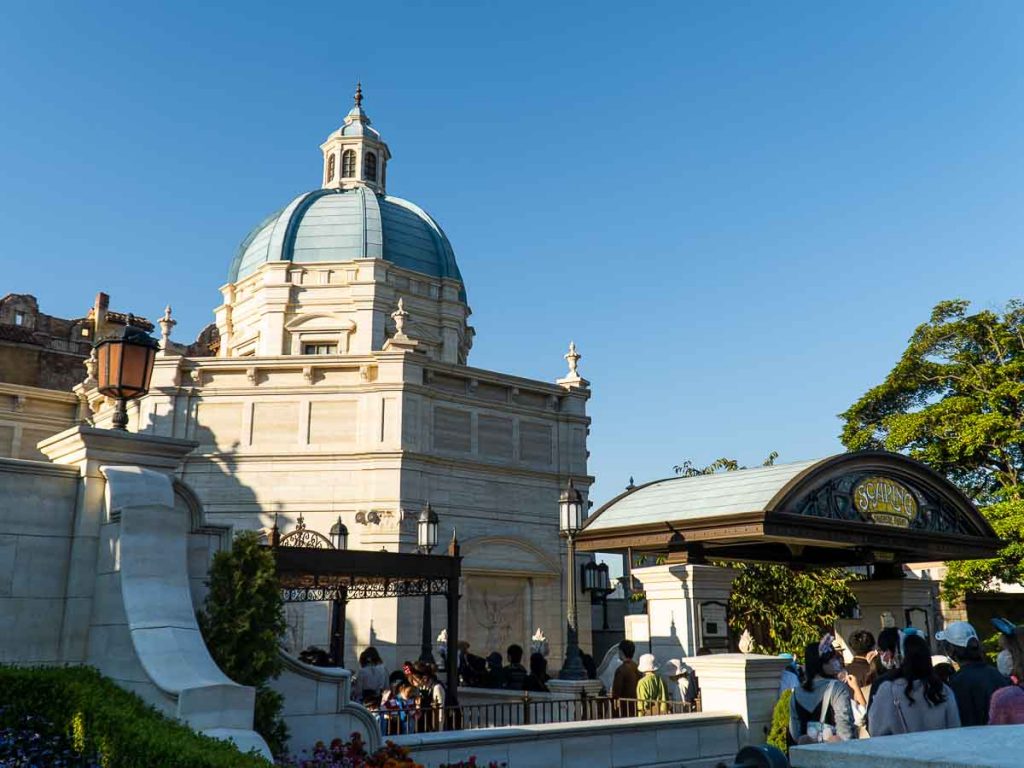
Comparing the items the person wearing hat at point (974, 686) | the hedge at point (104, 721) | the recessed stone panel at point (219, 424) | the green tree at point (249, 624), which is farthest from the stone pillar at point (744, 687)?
the recessed stone panel at point (219, 424)

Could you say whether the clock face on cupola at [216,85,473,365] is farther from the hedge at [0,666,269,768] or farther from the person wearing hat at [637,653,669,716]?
the hedge at [0,666,269,768]

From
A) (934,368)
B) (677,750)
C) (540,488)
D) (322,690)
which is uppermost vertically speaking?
(934,368)

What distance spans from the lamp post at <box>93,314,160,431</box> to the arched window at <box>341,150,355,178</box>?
1525 inches

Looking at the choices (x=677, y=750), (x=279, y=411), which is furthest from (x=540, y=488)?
(x=677, y=750)

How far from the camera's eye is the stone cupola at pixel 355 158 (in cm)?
4672

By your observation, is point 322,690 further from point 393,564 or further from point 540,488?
point 540,488

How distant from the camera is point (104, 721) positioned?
272 inches

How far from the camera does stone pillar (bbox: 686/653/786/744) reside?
11406mm

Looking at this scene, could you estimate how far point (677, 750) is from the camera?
10.9 m

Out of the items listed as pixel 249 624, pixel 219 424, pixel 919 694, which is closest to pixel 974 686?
pixel 919 694

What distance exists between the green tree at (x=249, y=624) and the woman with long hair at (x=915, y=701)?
519cm

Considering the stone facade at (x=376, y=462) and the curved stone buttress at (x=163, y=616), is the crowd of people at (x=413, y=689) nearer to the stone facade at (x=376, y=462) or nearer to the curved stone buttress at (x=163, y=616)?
the curved stone buttress at (x=163, y=616)

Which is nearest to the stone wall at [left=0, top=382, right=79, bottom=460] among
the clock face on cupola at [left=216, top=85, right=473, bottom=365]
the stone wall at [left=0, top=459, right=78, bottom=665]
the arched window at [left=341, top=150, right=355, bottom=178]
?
the clock face on cupola at [left=216, top=85, right=473, bottom=365]

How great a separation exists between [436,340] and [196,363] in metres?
11.5
